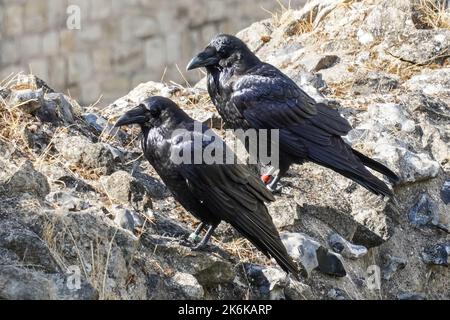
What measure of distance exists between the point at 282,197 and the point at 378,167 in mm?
659

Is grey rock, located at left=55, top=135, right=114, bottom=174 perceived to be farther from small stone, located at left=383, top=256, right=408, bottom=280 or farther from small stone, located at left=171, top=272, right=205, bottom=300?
small stone, located at left=383, top=256, right=408, bottom=280

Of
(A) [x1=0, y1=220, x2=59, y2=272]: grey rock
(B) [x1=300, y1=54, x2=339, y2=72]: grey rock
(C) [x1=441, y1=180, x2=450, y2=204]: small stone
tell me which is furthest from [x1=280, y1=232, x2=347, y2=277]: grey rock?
(B) [x1=300, y1=54, x2=339, y2=72]: grey rock

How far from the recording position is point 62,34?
16.5 metres

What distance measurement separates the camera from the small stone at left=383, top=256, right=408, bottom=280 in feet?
23.4

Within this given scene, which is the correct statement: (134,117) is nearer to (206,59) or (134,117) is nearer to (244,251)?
(244,251)

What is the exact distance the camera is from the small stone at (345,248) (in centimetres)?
700

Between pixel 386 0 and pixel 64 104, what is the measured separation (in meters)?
3.48

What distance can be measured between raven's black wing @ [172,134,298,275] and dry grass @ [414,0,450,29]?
387 cm

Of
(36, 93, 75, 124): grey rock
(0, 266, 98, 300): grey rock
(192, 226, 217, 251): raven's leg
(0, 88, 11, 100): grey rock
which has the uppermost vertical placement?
(0, 88, 11, 100): grey rock

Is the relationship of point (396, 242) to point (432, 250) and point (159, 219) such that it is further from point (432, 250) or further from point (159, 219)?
point (159, 219)

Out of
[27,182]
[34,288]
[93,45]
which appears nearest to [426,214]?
[27,182]
